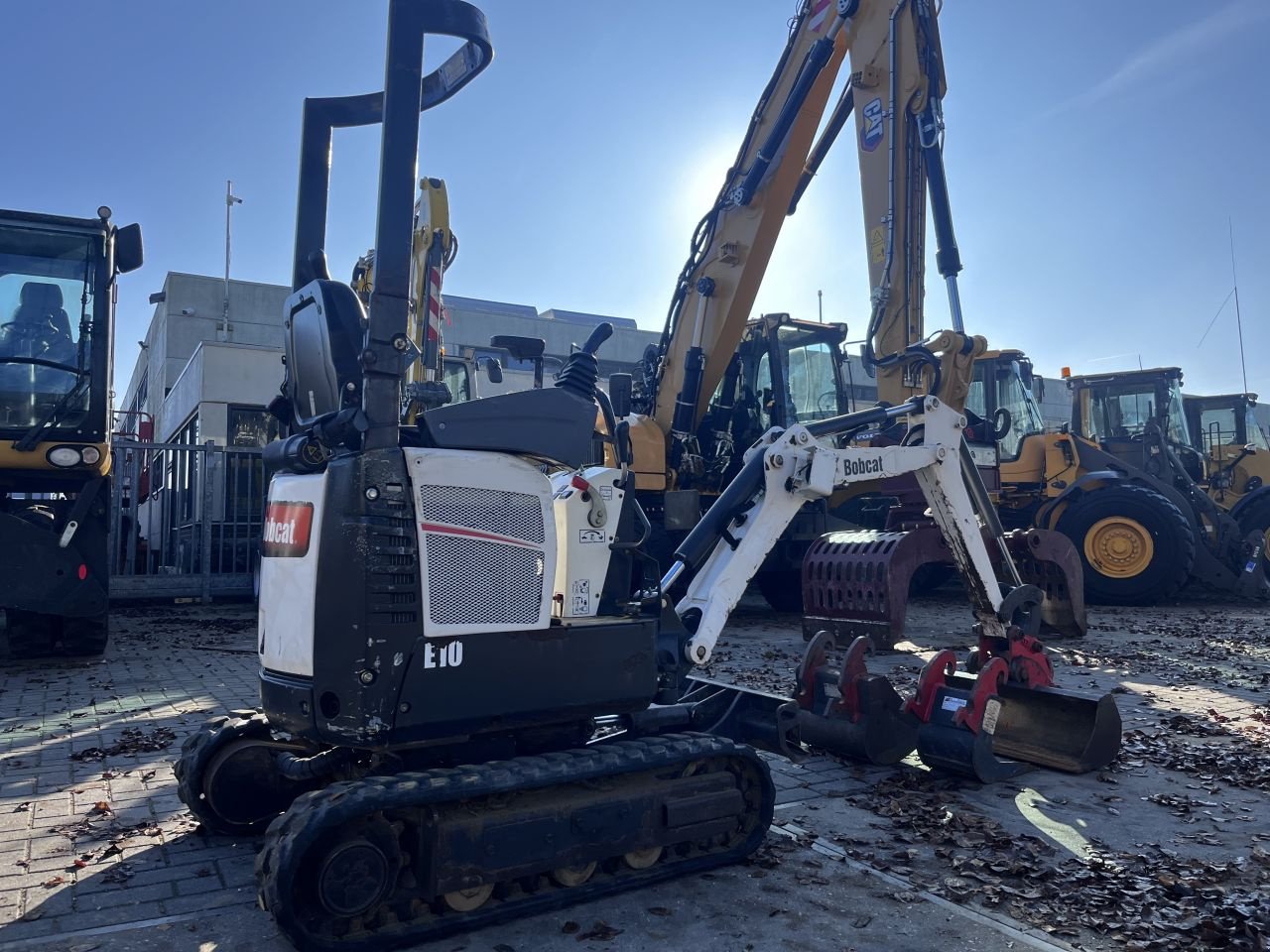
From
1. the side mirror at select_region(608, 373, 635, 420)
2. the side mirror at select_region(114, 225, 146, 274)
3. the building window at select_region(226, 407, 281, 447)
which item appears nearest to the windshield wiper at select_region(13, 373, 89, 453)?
the side mirror at select_region(114, 225, 146, 274)

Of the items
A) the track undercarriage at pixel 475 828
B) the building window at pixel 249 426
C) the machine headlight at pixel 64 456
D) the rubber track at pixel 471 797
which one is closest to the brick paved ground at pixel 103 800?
the track undercarriage at pixel 475 828

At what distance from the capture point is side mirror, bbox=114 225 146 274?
9008 mm

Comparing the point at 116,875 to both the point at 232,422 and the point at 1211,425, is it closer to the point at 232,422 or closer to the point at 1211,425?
the point at 232,422

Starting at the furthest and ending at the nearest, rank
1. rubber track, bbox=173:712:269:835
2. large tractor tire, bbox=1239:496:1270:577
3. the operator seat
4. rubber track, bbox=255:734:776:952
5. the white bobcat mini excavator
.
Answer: large tractor tire, bbox=1239:496:1270:577, the operator seat, rubber track, bbox=173:712:269:835, the white bobcat mini excavator, rubber track, bbox=255:734:776:952

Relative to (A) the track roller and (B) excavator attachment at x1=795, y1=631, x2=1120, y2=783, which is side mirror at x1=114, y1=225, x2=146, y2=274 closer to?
(A) the track roller

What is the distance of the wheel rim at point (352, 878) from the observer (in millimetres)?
3078

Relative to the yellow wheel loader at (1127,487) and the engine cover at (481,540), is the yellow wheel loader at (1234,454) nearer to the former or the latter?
the yellow wheel loader at (1127,487)

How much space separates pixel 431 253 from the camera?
33.2ft

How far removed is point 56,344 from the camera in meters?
8.64

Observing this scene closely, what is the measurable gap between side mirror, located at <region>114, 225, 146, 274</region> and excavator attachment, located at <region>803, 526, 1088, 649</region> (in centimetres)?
669

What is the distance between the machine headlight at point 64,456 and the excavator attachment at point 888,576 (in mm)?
6338

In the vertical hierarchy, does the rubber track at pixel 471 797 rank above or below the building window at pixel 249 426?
below

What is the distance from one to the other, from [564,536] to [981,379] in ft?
41.7

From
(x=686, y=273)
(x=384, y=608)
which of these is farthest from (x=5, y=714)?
(x=686, y=273)
